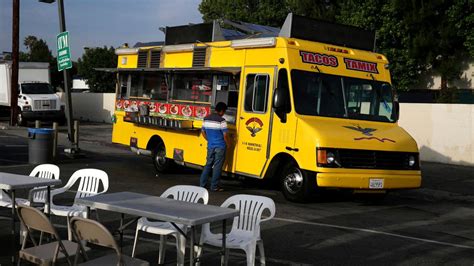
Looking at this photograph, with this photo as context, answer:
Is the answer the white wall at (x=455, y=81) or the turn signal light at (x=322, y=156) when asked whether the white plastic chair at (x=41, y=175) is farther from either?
the white wall at (x=455, y=81)

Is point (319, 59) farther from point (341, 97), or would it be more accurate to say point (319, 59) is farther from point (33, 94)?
point (33, 94)

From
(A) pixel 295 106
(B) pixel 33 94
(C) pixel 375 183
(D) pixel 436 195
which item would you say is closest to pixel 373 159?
(C) pixel 375 183

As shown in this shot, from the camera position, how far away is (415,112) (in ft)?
56.5

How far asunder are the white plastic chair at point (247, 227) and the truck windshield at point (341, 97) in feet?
13.9

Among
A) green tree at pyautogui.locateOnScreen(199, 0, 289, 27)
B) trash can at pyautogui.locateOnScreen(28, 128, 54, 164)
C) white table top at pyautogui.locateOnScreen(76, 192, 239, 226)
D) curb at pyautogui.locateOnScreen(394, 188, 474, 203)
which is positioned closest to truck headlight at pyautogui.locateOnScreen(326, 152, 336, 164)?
curb at pyautogui.locateOnScreen(394, 188, 474, 203)

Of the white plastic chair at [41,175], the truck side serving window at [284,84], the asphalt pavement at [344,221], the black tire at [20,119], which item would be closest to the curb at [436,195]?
the asphalt pavement at [344,221]

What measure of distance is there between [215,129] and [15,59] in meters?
18.5

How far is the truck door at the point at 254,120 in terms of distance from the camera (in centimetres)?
988

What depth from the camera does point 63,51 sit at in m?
14.6

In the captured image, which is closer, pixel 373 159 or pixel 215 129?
pixel 373 159

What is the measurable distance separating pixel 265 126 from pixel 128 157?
7.82 meters

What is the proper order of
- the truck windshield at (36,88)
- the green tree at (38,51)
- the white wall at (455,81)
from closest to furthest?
1. the white wall at (455,81)
2. the truck windshield at (36,88)
3. the green tree at (38,51)

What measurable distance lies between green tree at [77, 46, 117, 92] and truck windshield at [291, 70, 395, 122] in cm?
3269

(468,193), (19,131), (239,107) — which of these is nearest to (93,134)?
(19,131)
